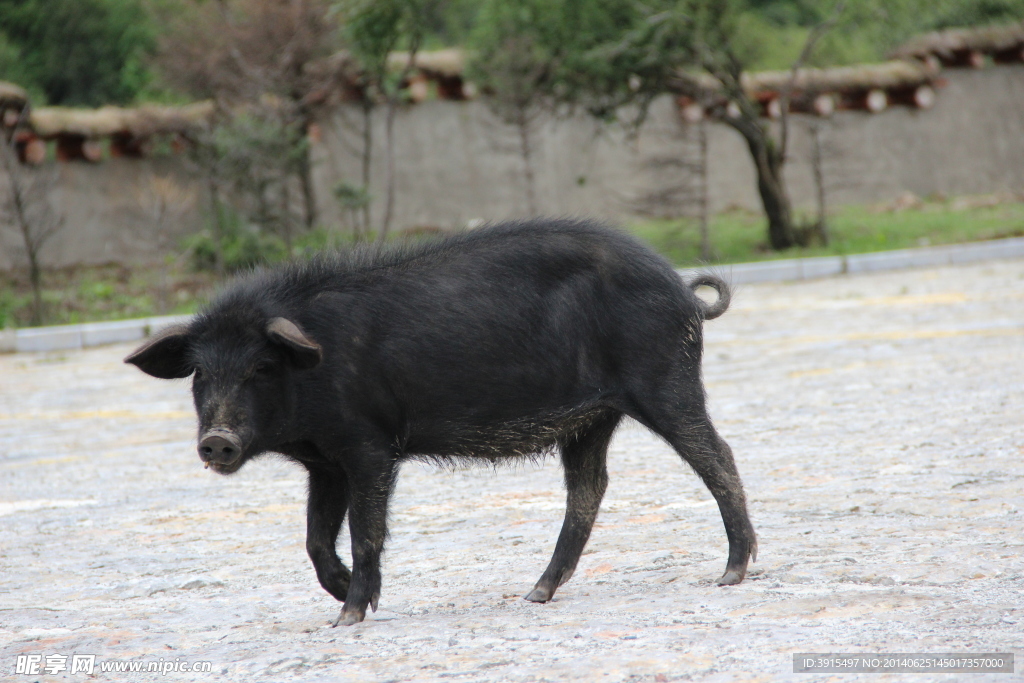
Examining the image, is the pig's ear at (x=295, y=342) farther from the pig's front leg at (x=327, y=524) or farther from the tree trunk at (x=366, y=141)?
the tree trunk at (x=366, y=141)

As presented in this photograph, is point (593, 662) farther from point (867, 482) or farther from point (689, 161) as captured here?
point (689, 161)

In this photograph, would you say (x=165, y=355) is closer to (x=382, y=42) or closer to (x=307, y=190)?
(x=307, y=190)

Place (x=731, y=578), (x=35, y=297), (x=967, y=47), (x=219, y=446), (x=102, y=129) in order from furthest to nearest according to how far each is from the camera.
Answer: (x=967, y=47) → (x=102, y=129) → (x=35, y=297) → (x=731, y=578) → (x=219, y=446)

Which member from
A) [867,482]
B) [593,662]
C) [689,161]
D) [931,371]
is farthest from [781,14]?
[593,662]

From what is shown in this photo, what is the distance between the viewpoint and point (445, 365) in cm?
410

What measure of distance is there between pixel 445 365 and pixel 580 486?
0.75 meters

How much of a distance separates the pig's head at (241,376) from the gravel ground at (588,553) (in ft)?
2.04

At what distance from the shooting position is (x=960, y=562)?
13.5 ft

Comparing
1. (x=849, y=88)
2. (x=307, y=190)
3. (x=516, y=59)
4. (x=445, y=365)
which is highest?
(x=445, y=365)

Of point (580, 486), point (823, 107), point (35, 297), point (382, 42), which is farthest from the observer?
point (823, 107)

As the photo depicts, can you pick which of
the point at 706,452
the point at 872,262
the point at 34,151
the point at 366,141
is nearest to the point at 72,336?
the point at 34,151

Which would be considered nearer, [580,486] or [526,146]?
[580,486]

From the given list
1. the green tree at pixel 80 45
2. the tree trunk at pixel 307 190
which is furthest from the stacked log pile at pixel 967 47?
the green tree at pixel 80 45

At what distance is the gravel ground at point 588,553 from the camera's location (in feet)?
11.4
